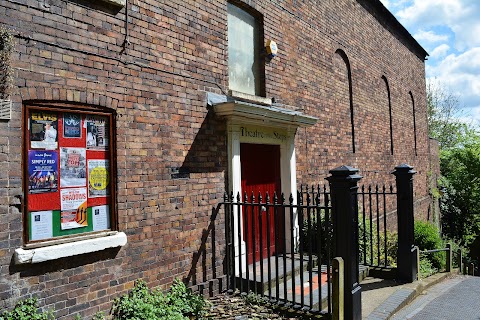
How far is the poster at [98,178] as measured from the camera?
13.7 ft

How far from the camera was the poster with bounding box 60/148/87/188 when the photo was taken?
3936 mm

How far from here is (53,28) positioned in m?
3.85

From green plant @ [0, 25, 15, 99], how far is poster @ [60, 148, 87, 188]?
79 cm

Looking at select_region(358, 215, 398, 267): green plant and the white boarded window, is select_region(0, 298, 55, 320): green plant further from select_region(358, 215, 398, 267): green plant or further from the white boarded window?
select_region(358, 215, 398, 267): green plant

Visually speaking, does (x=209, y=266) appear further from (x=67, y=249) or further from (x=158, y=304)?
(x=67, y=249)

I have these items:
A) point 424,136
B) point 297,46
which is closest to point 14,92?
point 297,46

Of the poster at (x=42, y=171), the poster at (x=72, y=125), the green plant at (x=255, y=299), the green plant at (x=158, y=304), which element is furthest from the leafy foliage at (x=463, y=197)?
the poster at (x=42, y=171)

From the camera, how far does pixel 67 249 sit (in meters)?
3.76

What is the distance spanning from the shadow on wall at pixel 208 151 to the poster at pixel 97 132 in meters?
1.08

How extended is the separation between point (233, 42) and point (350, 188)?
349 centimetres

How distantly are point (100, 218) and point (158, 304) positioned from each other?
1.26m

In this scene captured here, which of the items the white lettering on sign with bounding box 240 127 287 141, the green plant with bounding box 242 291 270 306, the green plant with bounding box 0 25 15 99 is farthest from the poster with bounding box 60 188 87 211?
the white lettering on sign with bounding box 240 127 287 141

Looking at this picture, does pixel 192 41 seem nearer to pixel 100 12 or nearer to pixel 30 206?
pixel 100 12

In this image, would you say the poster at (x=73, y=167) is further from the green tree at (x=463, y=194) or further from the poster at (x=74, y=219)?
the green tree at (x=463, y=194)
